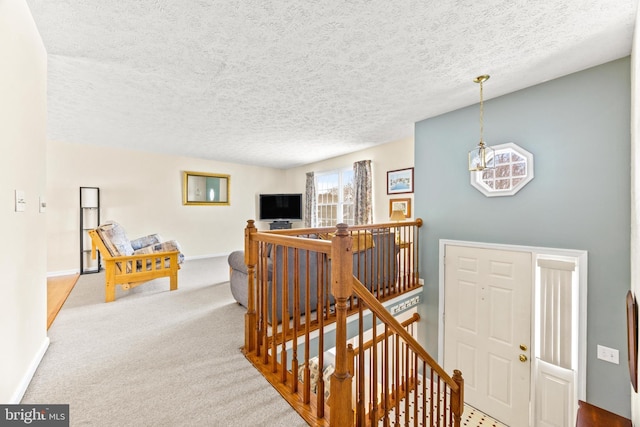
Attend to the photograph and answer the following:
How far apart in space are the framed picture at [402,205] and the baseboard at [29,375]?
443 cm

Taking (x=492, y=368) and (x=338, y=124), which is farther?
(x=338, y=124)

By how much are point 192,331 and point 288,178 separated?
5.79 metres

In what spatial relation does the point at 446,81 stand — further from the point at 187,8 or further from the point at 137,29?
the point at 137,29

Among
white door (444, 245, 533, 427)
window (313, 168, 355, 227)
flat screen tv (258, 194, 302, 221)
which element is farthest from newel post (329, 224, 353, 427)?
flat screen tv (258, 194, 302, 221)

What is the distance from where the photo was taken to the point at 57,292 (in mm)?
3729

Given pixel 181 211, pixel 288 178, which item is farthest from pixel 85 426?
pixel 288 178

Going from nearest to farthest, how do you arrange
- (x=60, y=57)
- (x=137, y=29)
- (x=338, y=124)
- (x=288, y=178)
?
(x=137, y=29) → (x=60, y=57) → (x=338, y=124) → (x=288, y=178)

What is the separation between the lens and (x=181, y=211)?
6113 millimetres

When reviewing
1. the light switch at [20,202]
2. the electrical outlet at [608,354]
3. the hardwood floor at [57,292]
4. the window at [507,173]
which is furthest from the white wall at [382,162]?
the hardwood floor at [57,292]

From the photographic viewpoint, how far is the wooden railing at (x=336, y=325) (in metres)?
1.35

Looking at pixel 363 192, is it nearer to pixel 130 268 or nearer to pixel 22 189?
pixel 130 268

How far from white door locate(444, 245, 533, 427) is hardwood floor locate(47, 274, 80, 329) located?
4.52 m

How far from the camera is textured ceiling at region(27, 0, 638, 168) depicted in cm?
169

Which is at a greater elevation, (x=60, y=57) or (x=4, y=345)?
(x=60, y=57)
